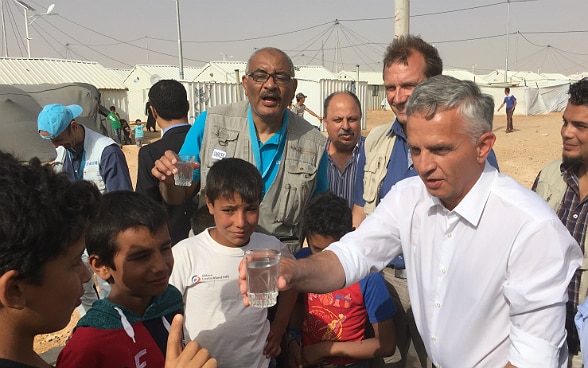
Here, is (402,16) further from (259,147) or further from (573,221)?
(573,221)

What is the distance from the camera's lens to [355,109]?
16.2 feet

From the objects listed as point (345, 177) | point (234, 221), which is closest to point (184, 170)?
point (234, 221)

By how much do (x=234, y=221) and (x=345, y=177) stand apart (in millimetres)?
2253

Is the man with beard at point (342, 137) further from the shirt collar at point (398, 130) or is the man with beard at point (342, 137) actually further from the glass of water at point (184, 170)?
the glass of water at point (184, 170)

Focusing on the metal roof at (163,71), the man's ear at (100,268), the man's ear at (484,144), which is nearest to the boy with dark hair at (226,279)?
the man's ear at (100,268)

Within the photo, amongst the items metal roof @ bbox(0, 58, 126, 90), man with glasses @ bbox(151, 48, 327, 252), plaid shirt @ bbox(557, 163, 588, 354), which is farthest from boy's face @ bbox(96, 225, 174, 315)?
metal roof @ bbox(0, 58, 126, 90)

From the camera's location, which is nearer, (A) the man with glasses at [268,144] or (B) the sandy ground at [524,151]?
(A) the man with glasses at [268,144]

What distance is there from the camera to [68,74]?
26.0m

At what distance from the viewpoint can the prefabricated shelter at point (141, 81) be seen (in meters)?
31.8

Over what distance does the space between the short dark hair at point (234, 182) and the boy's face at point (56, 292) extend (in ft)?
4.24

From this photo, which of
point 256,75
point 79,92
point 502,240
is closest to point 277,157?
point 256,75

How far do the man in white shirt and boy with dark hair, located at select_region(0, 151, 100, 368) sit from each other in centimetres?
71

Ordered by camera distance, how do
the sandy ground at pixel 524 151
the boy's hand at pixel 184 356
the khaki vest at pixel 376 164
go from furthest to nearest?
the sandy ground at pixel 524 151, the khaki vest at pixel 376 164, the boy's hand at pixel 184 356

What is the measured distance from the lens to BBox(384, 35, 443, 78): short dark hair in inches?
121
